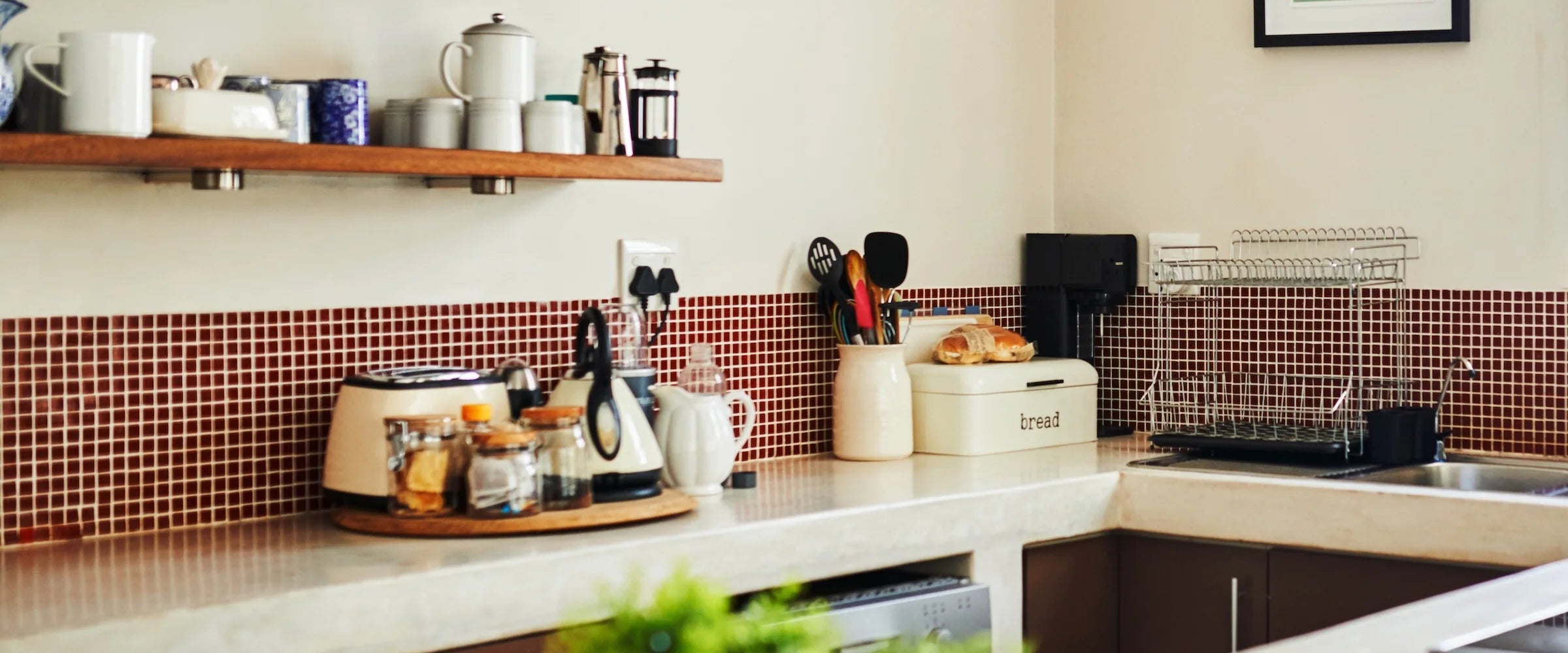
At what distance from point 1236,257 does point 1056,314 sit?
38 centimetres

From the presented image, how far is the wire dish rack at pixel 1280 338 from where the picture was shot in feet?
9.69

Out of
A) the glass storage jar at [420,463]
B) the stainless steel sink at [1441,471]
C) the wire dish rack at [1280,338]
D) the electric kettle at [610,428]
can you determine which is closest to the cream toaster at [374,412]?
the glass storage jar at [420,463]

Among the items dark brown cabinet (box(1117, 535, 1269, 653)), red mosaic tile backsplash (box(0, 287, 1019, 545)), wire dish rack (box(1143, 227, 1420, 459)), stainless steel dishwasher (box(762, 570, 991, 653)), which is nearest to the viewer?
red mosaic tile backsplash (box(0, 287, 1019, 545))

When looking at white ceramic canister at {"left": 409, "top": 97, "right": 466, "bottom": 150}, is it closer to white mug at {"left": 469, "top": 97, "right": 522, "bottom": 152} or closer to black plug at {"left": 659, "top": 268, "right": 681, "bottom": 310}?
white mug at {"left": 469, "top": 97, "right": 522, "bottom": 152}

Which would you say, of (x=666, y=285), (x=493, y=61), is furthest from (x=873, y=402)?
(x=493, y=61)

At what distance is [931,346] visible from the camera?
315 centimetres

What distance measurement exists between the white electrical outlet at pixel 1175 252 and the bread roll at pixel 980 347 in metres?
0.35

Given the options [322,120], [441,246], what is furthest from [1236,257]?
[322,120]

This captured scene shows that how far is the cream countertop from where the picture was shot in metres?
1.80

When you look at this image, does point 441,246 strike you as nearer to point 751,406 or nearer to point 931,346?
point 751,406

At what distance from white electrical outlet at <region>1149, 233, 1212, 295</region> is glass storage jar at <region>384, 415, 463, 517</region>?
1.65 m

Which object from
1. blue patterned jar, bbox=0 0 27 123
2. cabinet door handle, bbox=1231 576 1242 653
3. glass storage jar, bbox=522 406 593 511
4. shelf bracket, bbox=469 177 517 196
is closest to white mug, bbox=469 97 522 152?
shelf bracket, bbox=469 177 517 196

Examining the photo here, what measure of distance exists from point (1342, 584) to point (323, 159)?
1654 millimetres

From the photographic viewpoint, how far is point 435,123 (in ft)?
7.43
